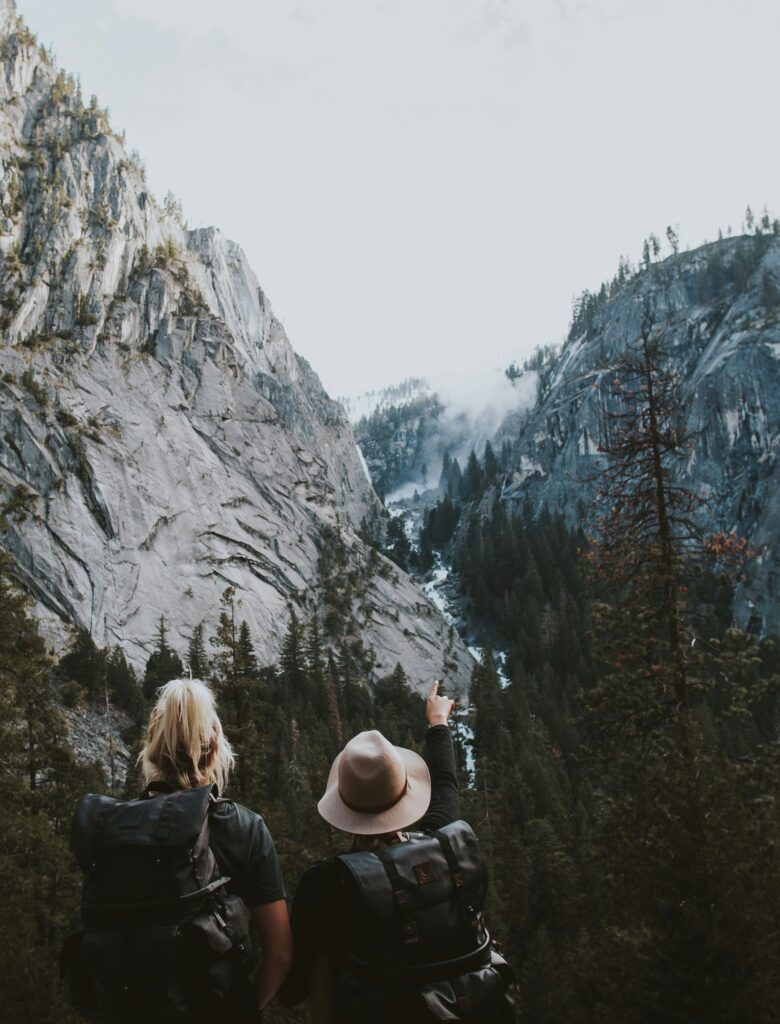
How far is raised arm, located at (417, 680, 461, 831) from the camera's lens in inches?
140

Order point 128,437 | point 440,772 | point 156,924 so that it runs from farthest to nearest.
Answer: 1. point 128,437
2. point 440,772
3. point 156,924

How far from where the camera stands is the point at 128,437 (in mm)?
86938

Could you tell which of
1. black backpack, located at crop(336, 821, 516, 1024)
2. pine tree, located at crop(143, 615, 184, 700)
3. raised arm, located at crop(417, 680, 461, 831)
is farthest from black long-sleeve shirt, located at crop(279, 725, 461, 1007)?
pine tree, located at crop(143, 615, 184, 700)

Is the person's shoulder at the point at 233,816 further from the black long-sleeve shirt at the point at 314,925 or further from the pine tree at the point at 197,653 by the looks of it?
the pine tree at the point at 197,653

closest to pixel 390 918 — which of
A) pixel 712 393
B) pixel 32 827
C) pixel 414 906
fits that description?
pixel 414 906

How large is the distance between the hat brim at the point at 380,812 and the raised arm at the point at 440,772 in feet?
0.71

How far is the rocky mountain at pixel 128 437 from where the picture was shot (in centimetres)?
7494

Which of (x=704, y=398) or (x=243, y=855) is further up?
(x=704, y=398)

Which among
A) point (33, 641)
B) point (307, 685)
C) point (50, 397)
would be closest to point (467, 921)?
point (33, 641)

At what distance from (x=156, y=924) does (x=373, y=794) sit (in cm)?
96

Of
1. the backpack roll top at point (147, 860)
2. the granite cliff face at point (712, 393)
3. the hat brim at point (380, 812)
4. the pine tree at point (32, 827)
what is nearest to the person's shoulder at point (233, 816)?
the backpack roll top at point (147, 860)

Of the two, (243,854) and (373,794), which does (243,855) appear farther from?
(373,794)

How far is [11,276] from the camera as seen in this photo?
85562 mm

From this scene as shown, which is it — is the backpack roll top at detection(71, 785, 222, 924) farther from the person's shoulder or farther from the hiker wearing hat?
the hiker wearing hat
